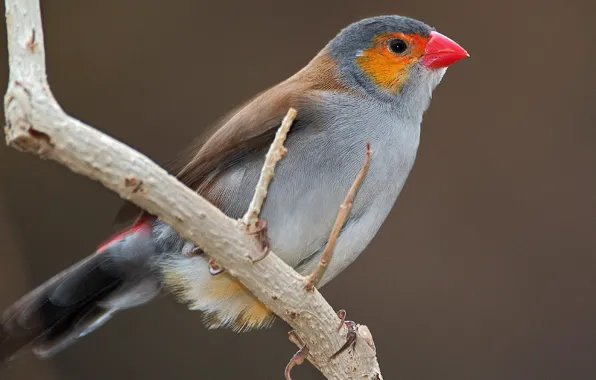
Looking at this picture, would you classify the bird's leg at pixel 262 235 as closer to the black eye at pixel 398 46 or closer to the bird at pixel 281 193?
the bird at pixel 281 193

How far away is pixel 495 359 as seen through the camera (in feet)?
11.8

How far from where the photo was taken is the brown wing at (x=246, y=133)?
7.82ft

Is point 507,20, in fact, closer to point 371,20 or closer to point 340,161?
point 371,20

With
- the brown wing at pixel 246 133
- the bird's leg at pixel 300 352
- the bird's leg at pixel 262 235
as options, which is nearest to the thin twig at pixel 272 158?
the bird's leg at pixel 262 235

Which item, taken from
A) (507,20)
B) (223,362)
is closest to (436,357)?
(223,362)

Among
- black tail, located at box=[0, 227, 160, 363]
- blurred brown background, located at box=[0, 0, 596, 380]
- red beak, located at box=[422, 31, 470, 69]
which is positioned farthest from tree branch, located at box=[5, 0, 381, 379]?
blurred brown background, located at box=[0, 0, 596, 380]

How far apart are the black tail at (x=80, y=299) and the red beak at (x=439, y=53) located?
980 millimetres

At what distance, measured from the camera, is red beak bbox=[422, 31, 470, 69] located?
2607 millimetres

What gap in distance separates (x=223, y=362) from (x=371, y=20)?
168cm

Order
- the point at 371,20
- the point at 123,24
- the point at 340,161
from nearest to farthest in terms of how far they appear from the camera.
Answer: the point at 340,161 → the point at 371,20 → the point at 123,24

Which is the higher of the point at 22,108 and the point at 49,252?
the point at 22,108

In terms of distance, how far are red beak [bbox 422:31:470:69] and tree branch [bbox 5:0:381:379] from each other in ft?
3.20

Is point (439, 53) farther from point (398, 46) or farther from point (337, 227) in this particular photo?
point (337, 227)

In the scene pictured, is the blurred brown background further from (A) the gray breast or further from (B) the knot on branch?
(B) the knot on branch
